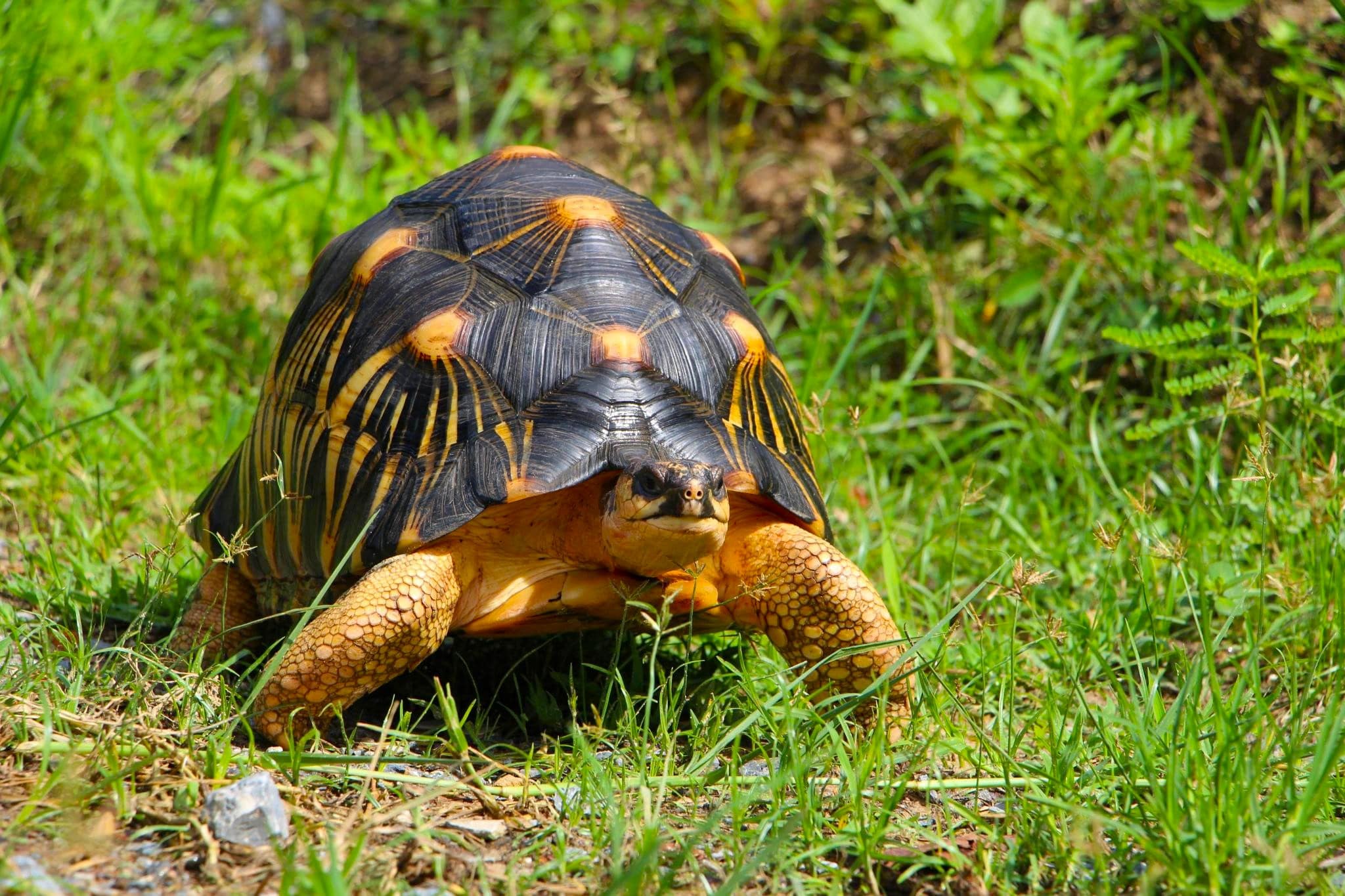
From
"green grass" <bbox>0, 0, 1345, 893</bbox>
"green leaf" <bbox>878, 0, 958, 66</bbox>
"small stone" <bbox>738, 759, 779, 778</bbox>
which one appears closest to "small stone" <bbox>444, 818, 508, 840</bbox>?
"green grass" <bbox>0, 0, 1345, 893</bbox>

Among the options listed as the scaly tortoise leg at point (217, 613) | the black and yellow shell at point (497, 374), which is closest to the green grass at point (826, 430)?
the scaly tortoise leg at point (217, 613)

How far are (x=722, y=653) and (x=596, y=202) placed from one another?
1.11 metres

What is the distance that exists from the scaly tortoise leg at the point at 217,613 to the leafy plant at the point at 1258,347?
232 centimetres

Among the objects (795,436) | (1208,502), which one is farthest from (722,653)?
(1208,502)

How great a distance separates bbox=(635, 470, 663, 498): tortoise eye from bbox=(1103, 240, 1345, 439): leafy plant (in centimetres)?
134

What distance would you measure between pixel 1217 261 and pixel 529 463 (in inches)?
72.8

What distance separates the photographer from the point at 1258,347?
300cm

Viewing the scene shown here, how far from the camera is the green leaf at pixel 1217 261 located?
2.98m

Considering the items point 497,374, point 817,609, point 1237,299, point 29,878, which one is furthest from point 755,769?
point 1237,299

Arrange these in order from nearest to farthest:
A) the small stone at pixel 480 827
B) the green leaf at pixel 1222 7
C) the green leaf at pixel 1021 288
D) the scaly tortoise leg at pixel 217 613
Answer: the small stone at pixel 480 827
the scaly tortoise leg at pixel 217 613
the green leaf at pixel 1021 288
the green leaf at pixel 1222 7

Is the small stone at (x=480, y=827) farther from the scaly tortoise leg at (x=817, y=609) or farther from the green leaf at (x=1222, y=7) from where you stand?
the green leaf at (x=1222, y=7)

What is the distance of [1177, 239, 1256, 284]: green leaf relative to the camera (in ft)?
9.77

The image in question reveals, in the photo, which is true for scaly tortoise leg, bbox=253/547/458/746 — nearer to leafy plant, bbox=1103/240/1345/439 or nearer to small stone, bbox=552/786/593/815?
small stone, bbox=552/786/593/815

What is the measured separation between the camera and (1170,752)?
6.58 ft
